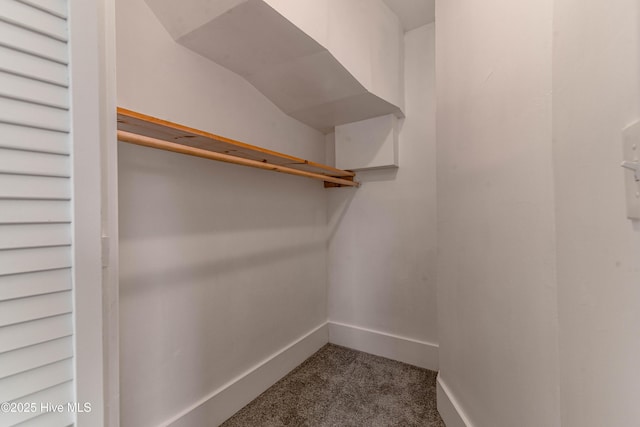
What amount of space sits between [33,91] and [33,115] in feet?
0.13

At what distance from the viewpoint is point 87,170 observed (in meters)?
0.49

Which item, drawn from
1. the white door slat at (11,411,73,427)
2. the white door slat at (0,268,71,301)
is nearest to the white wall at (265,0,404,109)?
the white door slat at (0,268,71,301)

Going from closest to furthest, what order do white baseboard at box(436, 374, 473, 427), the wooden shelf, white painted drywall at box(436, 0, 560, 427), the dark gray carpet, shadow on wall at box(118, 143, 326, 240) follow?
white painted drywall at box(436, 0, 560, 427) → the wooden shelf → shadow on wall at box(118, 143, 326, 240) → white baseboard at box(436, 374, 473, 427) → the dark gray carpet

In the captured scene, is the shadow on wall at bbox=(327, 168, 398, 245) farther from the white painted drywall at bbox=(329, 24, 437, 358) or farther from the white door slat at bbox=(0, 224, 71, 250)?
the white door slat at bbox=(0, 224, 71, 250)

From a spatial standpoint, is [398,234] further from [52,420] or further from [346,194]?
[52,420]

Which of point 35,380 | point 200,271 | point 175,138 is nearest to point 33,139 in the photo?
point 35,380

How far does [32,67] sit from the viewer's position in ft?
1.40

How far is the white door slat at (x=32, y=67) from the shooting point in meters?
0.40

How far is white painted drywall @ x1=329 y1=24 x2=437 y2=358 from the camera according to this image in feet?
6.27

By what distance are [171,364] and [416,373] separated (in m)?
1.56

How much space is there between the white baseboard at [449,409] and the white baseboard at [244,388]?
0.95 meters

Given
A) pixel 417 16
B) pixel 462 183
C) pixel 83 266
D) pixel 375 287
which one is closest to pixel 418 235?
pixel 375 287

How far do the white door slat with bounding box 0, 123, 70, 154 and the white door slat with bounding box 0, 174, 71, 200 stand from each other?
0.05 meters

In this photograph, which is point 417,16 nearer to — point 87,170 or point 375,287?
point 375,287
